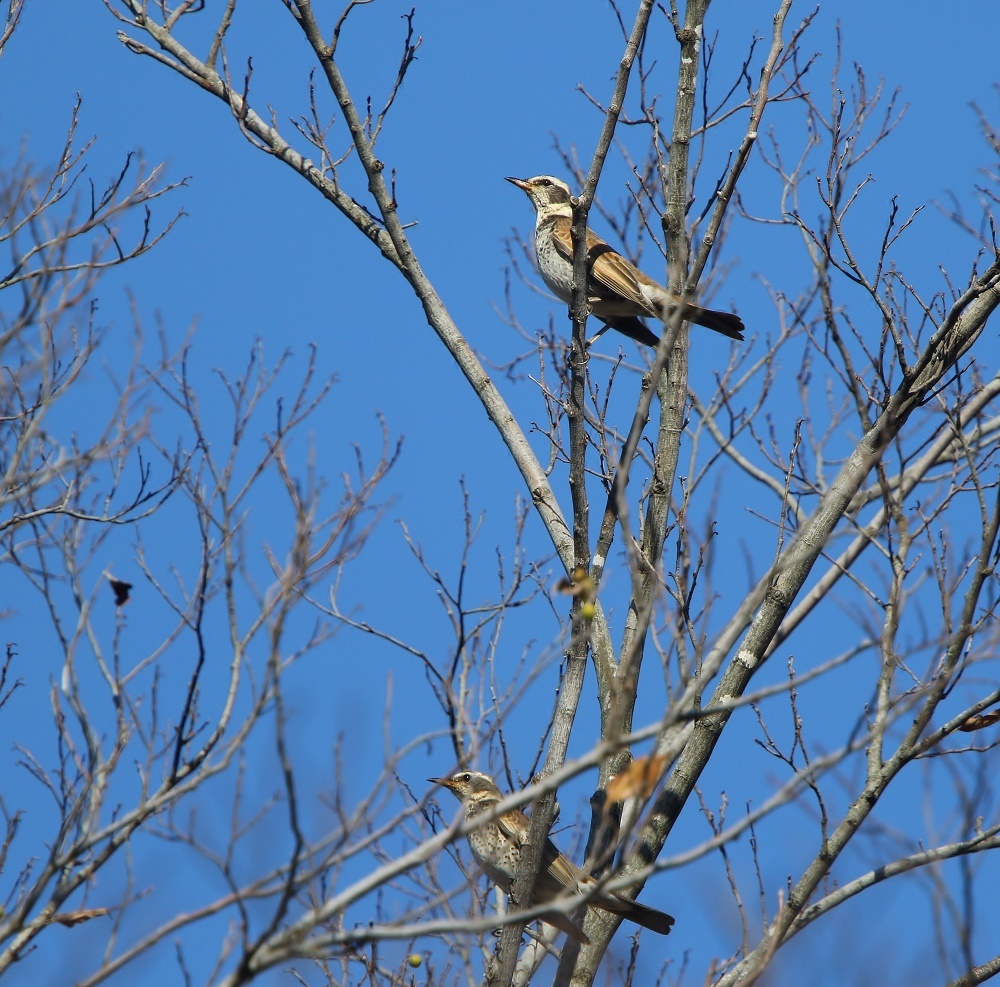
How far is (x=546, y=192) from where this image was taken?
8461mm

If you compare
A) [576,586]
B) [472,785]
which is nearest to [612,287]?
[472,785]

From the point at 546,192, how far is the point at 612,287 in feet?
5.03

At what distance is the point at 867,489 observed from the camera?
23.9 ft

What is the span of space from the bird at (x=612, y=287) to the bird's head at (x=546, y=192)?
232mm

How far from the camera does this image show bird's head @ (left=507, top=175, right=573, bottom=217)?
329 inches

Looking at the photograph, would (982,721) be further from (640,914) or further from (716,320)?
→ (716,320)

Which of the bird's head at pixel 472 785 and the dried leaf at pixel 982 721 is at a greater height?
the bird's head at pixel 472 785

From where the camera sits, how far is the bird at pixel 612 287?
6.85 metres

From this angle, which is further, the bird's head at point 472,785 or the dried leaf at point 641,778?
the bird's head at point 472,785

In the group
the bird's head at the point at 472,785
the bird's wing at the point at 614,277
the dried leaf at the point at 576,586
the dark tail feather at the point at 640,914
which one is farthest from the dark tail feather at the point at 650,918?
the bird's wing at the point at 614,277

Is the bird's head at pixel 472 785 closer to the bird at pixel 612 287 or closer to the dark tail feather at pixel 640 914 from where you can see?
the dark tail feather at pixel 640 914

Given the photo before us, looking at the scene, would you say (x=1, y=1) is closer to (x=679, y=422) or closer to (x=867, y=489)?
(x=679, y=422)

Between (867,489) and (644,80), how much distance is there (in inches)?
110

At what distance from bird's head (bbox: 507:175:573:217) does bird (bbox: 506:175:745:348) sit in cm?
23
